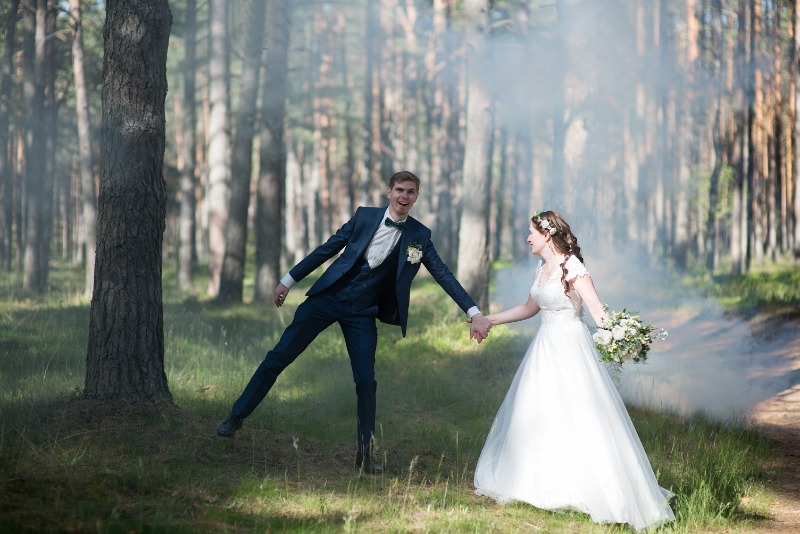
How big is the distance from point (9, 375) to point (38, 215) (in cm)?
1227

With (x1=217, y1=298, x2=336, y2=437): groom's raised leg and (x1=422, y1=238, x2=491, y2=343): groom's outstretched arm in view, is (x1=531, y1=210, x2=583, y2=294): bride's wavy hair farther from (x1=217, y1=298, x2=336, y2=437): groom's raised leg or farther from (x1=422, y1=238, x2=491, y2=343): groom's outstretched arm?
(x1=217, y1=298, x2=336, y2=437): groom's raised leg

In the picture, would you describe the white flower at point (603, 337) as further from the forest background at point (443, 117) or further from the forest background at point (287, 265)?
the forest background at point (443, 117)

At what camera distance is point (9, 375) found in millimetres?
8305

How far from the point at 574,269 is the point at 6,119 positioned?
21.2 meters

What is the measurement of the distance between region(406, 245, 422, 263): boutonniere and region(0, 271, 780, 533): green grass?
1467mm

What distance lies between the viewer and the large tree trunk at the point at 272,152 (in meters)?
16.1

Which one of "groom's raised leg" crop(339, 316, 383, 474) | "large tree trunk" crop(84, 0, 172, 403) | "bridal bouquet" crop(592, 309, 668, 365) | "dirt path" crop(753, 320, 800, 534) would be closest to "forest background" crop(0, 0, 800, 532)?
"large tree trunk" crop(84, 0, 172, 403)

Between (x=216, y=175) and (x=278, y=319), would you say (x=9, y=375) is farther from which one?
(x=216, y=175)

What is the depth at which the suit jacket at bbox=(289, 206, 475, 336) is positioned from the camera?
6.28 m

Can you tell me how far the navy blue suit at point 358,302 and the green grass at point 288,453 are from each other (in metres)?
0.52

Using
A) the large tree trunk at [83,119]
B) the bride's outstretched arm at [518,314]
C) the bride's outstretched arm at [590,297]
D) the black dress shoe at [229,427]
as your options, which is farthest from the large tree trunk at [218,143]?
the bride's outstretched arm at [590,297]

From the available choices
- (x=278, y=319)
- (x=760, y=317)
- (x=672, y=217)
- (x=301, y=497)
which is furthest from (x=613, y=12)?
(x=672, y=217)

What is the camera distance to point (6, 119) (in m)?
22.8

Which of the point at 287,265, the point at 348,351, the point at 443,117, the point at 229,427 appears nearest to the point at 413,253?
the point at 348,351
